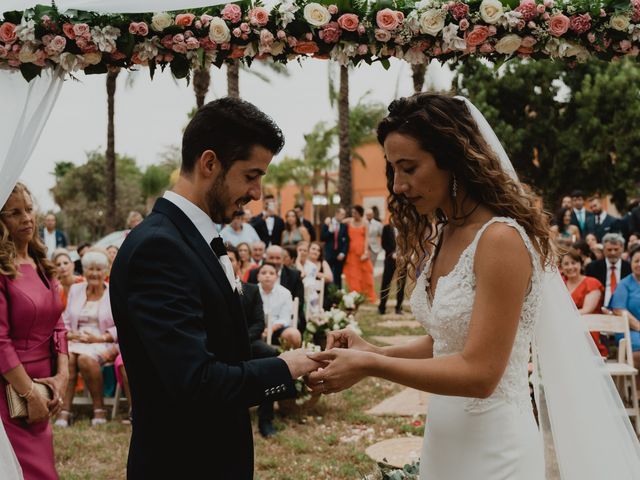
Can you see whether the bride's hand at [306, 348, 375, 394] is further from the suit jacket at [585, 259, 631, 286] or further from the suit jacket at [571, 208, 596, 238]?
the suit jacket at [571, 208, 596, 238]

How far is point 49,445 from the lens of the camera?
3658 millimetres

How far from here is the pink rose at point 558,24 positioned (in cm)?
403

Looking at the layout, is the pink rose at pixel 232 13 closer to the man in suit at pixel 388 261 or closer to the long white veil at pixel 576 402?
the long white veil at pixel 576 402

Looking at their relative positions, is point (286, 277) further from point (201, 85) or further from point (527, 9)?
point (201, 85)

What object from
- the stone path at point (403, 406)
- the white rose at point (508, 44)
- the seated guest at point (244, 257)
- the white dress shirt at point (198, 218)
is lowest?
the stone path at point (403, 406)

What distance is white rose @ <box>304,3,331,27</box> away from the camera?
3.95 metres

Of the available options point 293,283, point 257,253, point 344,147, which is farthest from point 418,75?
point 293,283

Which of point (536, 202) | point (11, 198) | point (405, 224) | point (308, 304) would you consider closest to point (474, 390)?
point (536, 202)

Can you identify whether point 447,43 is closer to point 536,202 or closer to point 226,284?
point 536,202

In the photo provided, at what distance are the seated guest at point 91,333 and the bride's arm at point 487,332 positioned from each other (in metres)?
5.86

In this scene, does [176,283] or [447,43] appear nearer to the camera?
[176,283]

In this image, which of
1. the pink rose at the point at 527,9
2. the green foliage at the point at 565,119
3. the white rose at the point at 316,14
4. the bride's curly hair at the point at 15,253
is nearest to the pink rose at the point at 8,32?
the bride's curly hair at the point at 15,253

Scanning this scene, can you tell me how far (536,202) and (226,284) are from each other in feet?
4.18

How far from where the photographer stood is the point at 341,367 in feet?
8.07
